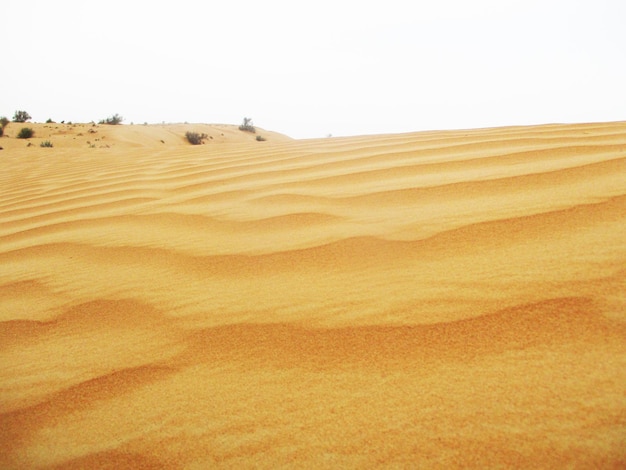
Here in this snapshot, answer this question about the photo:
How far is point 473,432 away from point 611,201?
38.4 inches

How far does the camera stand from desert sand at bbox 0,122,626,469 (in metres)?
0.62

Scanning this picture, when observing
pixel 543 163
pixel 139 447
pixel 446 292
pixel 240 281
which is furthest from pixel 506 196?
pixel 139 447

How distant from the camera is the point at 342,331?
2.83 ft

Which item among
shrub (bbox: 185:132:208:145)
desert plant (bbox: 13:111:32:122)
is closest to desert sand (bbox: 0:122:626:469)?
shrub (bbox: 185:132:208:145)

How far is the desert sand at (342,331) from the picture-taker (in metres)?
0.62

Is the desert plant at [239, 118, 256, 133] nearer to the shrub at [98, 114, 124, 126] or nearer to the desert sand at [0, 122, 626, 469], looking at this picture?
the shrub at [98, 114, 124, 126]

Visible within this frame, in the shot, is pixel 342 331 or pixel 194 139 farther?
pixel 194 139

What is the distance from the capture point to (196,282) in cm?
123

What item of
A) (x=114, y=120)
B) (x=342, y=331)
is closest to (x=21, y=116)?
(x=114, y=120)

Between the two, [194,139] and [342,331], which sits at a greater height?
[194,139]

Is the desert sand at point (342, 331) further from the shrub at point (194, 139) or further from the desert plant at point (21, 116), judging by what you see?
the desert plant at point (21, 116)

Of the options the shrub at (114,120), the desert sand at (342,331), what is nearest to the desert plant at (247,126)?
the shrub at (114,120)

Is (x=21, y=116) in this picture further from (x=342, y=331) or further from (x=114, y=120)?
(x=342, y=331)

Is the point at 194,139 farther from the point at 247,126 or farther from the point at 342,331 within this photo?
the point at 342,331
